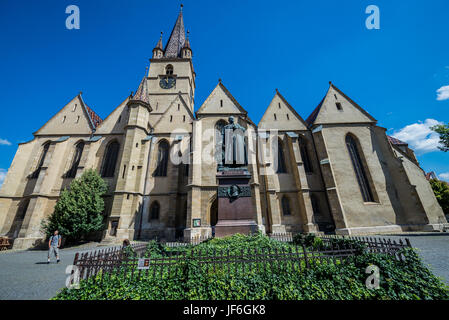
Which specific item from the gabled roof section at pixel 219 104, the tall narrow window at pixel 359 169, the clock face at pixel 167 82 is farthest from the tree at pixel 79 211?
the tall narrow window at pixel 359 169

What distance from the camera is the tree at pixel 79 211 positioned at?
1455 cm

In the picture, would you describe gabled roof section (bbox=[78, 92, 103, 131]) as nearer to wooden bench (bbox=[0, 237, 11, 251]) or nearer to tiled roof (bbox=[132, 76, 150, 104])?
tiled roof (bbox=[132, 76, 150, 104])

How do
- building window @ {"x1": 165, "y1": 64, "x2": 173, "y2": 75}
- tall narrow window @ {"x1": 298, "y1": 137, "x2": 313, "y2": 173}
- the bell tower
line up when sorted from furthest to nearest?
building window @ {"x1": 165, "y1": 64, "x2": 173, "y2": 75}, the bell tower, tall narrow window @ {"x1": 298, "y1": 137, "x2": 313, "y2": 173}

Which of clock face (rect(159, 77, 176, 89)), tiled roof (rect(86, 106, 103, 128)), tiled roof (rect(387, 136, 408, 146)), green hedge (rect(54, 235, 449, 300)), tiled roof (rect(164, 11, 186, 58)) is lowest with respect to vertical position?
green hedge (rect(54, 235, 449, 300))

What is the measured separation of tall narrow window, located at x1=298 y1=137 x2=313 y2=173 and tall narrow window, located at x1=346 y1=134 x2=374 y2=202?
4153 mm

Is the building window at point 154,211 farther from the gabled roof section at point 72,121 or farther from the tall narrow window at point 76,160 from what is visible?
the gabled roof section at point 72,121

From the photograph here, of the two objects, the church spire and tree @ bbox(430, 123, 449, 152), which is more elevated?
the church spire

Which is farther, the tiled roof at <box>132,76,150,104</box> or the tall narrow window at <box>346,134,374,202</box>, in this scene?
the tiled roof at <box>132,76,150,104</box>

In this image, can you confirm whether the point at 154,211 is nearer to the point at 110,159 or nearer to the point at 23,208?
the point at 110,159

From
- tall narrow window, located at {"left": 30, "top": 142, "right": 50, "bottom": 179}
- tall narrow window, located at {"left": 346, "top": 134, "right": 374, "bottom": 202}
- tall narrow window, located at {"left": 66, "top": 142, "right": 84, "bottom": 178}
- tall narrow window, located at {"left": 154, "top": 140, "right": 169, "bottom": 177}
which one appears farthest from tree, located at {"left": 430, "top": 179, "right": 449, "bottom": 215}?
tall narrow window, located at {"left": 30, "top": 142, "right": 50, "bottom": 179}

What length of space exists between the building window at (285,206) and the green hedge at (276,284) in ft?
48.0

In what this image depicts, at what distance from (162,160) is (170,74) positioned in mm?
18909

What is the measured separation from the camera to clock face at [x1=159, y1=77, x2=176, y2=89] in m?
30.3

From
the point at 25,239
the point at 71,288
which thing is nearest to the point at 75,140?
the point at 25,239
